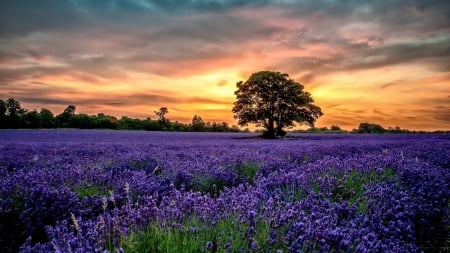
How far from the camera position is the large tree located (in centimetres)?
2639

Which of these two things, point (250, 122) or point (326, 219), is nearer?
point (326, 219)

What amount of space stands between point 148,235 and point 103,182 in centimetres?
222

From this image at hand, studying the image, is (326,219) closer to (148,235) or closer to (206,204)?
(206,204)

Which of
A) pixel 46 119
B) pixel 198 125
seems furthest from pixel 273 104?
pixel 46 119

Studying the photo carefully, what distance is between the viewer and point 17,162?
5680mm

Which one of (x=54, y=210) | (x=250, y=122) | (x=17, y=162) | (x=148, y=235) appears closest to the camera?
(x=148, y=235)

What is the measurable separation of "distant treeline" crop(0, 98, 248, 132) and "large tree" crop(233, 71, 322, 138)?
62.6 ft

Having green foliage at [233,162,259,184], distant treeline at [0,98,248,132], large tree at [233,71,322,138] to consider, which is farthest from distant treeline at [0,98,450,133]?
green foliage at [233,162,259,184]

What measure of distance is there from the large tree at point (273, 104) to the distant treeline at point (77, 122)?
19.1 meters

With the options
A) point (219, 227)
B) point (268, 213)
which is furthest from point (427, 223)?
point (219, 227)

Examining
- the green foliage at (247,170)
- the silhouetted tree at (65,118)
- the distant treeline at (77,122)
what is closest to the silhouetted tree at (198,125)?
the distant treeline at (77,122)

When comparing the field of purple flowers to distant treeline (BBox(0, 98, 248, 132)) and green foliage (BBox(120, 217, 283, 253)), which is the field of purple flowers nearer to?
green foliage (BBox(120, 217, 283, 253))

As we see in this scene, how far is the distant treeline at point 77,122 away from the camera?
38562 millimetres

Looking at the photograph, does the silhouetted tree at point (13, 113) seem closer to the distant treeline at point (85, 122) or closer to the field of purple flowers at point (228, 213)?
the distant treeline at point (85, 122)
